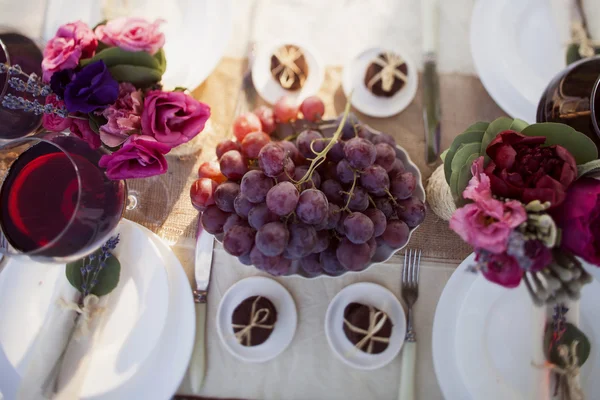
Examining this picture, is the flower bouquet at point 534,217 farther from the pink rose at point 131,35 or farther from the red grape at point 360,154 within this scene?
the pink rose at point 131,35

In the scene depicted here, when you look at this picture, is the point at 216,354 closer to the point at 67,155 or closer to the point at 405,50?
the point at 67,155

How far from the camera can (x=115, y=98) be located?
1.58 ft

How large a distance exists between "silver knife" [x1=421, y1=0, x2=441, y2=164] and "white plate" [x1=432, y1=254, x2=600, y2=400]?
0.23 m

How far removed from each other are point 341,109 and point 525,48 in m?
0.36

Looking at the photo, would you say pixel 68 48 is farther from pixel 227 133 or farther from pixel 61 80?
pixel 227 133

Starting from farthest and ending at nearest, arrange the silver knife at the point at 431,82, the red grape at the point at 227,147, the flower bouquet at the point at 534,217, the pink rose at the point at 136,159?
the silver knife at the point at 431,82
the red grape at the point at 227,147
the pink rose at the point at 136,159
the flower bouquet at the point at 534,217

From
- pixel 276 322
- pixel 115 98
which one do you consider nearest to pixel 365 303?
pixel 276 322

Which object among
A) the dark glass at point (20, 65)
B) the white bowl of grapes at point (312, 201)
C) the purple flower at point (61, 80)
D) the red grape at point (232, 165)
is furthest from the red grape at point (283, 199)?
the dark glass at point (20, 65)

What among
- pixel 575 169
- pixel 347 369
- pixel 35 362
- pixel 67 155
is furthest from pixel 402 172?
pixel 35 362

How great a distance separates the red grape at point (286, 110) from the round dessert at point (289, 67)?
8 cm

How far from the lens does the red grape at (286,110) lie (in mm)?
624

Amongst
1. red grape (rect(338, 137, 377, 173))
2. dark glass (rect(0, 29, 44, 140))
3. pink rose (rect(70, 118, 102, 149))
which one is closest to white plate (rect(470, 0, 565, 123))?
red grape (rect(338, 137, 377, 173))

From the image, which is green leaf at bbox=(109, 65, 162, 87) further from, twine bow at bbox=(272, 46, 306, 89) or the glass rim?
twine bow at bbox=(272, 46, 306, 89)

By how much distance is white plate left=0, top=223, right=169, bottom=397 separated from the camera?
0.56m
